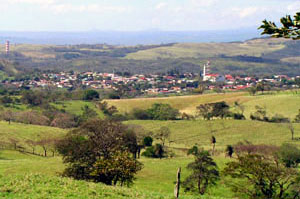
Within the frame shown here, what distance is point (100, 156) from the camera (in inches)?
1022

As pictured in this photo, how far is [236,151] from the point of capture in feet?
150

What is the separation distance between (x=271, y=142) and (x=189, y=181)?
29473 mm

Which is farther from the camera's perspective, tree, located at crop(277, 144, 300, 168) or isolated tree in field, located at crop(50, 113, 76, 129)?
isolated tree in field, located at crop(50, 113, 76, 129)

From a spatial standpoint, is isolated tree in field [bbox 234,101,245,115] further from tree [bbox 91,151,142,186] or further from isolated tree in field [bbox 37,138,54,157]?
tree [bbox 91,151,142,186]

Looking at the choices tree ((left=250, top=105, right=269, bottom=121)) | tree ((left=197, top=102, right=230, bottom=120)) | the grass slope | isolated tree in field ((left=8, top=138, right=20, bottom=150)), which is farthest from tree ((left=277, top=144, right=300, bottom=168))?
the grass slope

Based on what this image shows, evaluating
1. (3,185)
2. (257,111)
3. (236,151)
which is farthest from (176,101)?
(3,185)

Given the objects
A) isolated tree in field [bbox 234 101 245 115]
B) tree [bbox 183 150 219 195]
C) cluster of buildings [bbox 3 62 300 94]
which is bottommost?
cluster of buildings [bbox 3 62 300 94]

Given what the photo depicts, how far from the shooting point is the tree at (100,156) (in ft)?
75.3

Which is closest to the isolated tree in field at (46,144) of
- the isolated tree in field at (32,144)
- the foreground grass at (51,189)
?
the isolated tree in field at (32,144)

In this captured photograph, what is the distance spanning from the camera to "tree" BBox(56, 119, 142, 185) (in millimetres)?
22953

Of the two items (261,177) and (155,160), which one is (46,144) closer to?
(155,160)

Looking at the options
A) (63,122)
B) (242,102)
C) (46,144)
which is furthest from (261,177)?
(242,102)

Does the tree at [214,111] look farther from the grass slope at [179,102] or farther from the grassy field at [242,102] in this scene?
the grass slope at [179,102]

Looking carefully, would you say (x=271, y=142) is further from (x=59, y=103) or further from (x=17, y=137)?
(x=59, y=103)
